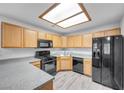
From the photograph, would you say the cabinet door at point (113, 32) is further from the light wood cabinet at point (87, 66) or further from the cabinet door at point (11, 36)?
the cabinet door at point (11, 36)

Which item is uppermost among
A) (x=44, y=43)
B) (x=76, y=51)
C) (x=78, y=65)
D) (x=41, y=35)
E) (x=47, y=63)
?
(x=41, y=35)

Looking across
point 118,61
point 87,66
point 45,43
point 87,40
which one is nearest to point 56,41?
point 45,43

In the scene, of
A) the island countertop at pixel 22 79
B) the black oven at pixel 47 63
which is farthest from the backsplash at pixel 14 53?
the island countertop at pixel 22 79

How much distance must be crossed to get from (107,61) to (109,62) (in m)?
0.07

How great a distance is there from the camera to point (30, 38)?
3.08 m

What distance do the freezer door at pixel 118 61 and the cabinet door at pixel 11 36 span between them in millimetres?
2878

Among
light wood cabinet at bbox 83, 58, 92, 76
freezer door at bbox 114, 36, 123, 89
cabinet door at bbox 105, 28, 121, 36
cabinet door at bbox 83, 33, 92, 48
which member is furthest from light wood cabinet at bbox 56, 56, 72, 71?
freezer door at bbox 114, 36, 123, 89

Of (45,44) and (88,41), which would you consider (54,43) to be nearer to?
(45,44)

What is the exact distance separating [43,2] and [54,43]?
2565mm

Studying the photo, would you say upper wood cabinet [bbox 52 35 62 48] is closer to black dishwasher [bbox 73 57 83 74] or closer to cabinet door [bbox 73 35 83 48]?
cabinet door [bbox 73 35 83 48]

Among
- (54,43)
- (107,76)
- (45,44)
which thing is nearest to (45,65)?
(45,44)

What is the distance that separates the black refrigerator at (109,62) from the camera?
230 cm

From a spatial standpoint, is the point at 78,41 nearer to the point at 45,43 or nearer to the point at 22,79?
the point at 45,43

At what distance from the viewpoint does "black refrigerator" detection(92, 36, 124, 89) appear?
7.55 feet
